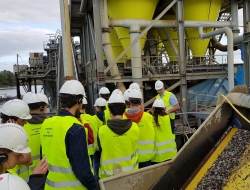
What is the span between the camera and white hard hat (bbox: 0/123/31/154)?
58.0 inches

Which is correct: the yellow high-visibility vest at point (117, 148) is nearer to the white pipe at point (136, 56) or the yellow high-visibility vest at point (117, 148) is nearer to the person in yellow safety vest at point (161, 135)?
the person in yellow safety vest at point (161, 135)

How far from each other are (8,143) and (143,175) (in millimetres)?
1211

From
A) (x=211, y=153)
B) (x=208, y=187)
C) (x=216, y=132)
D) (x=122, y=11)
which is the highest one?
(x=122, y=11)

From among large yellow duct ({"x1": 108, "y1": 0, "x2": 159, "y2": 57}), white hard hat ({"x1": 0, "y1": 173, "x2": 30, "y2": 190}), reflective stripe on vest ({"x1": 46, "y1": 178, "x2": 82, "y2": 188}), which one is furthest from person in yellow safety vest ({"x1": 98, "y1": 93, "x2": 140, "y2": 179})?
large yellow duct ({"x1": 108, "y1": 0, "x2": 159, "y2": 57})

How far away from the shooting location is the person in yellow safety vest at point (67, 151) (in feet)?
6.23

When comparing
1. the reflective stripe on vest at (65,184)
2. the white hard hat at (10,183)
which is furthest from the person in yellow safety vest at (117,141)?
the white hard hat at (10,183)

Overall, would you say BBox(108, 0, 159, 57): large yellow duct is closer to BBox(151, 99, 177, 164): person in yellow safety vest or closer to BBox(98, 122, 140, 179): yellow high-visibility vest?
BBox(151, 99, 177, 164): person in yellow safety vest

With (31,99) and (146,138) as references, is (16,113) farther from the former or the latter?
(146,138)

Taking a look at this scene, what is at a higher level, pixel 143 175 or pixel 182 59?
pixel 182 59

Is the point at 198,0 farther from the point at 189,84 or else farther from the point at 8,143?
the point at 8,143

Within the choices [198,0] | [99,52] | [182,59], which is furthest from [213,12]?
[99,52]

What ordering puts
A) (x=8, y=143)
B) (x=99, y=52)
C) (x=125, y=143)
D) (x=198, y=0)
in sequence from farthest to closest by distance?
(x=198, y=0)
(x=99, y=52)
(x=125, y=143)
(x=8, y=143)

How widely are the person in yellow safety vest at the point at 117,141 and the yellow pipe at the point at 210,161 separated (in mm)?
693

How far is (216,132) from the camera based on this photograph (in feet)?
7.50
